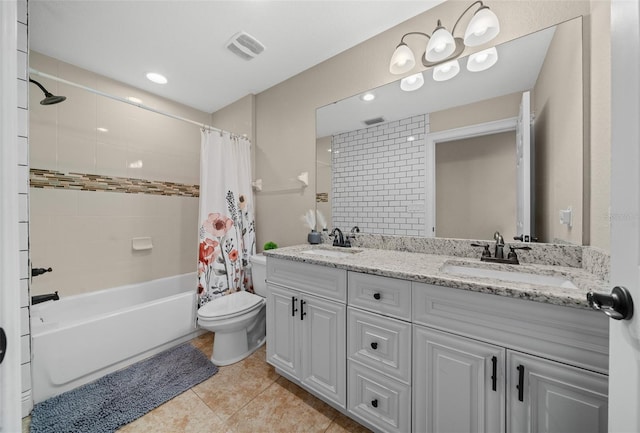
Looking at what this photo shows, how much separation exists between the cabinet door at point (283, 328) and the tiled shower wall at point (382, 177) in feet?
2.46

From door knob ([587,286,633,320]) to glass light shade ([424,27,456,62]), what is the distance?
1472 mm

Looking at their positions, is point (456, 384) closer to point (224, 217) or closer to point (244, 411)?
point (244, 411)

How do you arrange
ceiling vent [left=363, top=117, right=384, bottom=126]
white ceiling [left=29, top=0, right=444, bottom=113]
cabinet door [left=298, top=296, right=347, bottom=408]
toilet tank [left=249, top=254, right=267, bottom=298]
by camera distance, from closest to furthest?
cabinet door [left=298, top=296, right=347, bottom=408] → white ceiling [left=29, top=0, right=444, bottom=113] → ceiling vent [left=363, top=117, right=384, bottom=126] → toilet tank [left=249, top=254, right=267, bottom=298]

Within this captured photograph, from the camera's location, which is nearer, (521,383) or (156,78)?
(521,383)

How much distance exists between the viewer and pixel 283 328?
1550 mm

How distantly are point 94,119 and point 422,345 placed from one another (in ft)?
10.1

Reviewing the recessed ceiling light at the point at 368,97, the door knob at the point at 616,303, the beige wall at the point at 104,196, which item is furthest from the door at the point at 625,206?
the beige wall at the point at 104,196

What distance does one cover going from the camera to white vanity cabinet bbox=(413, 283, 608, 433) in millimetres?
752

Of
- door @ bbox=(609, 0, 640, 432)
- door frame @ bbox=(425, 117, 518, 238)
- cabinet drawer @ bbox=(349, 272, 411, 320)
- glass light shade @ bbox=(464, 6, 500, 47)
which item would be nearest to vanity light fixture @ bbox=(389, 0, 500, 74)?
glass light shade @ bbox=(464, 6, 500, 47)

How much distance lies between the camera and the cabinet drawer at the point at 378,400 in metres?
1.09

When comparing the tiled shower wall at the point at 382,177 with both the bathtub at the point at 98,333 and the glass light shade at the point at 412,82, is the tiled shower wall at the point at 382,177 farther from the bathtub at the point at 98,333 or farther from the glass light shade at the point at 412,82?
the bathtub at the point at 98,333

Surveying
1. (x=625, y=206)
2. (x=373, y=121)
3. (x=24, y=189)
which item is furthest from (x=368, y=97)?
(x=24, y=189)

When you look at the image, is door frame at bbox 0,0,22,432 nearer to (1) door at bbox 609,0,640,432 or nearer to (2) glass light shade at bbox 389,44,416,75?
(1) door at bbox 609,0,640,432

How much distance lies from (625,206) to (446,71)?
1325mm
